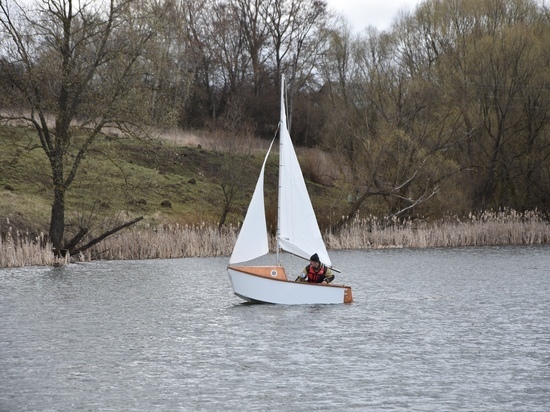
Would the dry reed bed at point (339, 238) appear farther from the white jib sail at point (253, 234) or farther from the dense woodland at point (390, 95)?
the white jib sail at point (253, 234)

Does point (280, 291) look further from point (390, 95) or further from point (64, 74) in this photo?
point (390, 95)

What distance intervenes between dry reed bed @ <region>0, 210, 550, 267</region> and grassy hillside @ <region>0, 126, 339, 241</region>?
1278 millimetres

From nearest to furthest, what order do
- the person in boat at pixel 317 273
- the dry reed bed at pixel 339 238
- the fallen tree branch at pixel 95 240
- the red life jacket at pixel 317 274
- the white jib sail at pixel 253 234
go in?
the white jib sail at pixel 253 234, the person in boat at pixel 317 273, the red life jacket at pixel 317 274, the dry reed bed at pixel 339 238, the fallen tree branch at pixel 95 240

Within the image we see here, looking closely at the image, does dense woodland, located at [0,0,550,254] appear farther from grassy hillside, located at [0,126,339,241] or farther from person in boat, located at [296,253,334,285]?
person in boat, located at [296,253,334,285]

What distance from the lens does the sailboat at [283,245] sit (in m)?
24.8

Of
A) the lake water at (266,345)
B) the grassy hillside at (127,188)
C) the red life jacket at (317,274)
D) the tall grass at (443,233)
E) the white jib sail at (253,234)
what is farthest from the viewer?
the tall grass at (443,233)

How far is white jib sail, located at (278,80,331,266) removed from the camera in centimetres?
2562

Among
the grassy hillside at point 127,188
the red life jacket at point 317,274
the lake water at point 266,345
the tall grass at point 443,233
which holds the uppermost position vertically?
the grassy hillside at point 127,188

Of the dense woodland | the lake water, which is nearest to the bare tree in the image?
the dense woodland

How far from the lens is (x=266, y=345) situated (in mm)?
20141

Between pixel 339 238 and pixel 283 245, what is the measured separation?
19570 mm

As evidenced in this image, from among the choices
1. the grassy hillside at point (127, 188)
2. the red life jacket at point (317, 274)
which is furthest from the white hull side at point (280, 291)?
the grassy hillside at point (127, 188)

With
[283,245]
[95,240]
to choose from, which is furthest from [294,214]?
[95,240]

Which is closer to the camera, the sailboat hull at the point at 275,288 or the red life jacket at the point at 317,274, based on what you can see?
the sailboat hull at the point at 275,288
